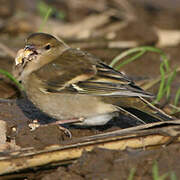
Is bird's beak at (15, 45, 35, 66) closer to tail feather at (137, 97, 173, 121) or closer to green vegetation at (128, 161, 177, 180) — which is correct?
tail feather at (137, 97, 173, 121)

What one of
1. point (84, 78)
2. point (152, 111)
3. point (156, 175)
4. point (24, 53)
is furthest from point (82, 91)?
point (156, 175)

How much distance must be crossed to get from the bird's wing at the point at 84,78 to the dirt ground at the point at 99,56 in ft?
1.69

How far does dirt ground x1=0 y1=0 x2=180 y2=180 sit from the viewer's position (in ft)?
14.5

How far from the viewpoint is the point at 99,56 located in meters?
9.26

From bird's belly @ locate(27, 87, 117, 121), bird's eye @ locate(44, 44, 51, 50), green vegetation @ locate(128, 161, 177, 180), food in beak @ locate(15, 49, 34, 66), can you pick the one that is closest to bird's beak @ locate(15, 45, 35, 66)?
food in beak @ locate(15, 49, 34, 66)

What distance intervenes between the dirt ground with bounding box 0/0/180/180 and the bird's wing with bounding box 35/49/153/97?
515 millimetres

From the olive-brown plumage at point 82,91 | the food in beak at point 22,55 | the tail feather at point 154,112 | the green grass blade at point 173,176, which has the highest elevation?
the food in beak at point 22,55

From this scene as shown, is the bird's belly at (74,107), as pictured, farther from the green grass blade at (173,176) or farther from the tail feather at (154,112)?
the green grass blade at (173,176)

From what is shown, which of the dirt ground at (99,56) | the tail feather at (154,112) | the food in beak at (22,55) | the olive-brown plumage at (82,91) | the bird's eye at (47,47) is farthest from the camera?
the bird's eye at (47,47)

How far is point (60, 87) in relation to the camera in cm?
567

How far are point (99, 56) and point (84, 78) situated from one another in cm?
366

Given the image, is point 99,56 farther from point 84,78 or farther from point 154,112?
point 154,112

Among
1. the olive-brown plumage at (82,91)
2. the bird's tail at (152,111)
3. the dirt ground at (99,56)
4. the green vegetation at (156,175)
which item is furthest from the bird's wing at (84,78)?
the green vegetation at (156,175)

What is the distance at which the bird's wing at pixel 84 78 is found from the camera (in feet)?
18.0
